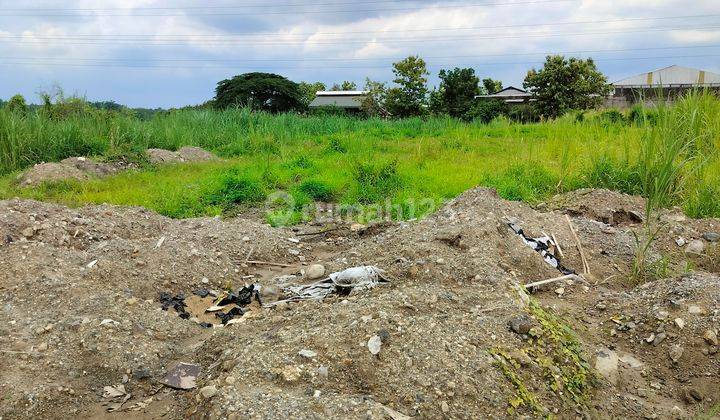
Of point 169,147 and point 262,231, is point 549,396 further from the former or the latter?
point 169,147

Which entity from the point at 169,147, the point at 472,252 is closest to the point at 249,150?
the point at 169,147

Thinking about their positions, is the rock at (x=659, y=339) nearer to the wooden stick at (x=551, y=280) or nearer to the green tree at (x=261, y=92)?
the wooden stick at (x=551, y=280)

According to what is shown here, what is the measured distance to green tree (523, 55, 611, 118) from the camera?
2477cm

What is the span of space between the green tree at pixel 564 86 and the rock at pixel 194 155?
56.4 feet

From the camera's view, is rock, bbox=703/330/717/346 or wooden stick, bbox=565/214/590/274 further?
wooden stick, bbox=565/214/590/274

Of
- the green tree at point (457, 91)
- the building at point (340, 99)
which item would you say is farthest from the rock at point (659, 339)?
the building at point (340, 99)

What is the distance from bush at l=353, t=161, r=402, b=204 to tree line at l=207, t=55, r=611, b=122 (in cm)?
1465

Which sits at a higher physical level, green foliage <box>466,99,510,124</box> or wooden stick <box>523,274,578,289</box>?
green foliage <box>466,99,510,124</box>

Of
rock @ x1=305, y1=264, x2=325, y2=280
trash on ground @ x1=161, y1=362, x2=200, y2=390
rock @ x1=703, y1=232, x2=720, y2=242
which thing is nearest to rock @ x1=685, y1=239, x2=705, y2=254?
rock @ x1=703, y1=232, x2=720, y2=242

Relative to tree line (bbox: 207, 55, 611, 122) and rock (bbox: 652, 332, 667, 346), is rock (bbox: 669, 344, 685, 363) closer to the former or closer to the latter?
rock (bbox: 652, 332, 667, 346)

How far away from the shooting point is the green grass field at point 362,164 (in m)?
5.89

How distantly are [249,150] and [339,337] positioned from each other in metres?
9.74

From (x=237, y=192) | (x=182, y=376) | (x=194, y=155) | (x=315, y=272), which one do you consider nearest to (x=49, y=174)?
(x=194, y=155)

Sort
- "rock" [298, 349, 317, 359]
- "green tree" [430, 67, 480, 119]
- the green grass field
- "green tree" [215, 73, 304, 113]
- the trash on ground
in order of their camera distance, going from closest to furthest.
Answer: "rock" [298, 349, 317, 359], the trash on ground, the green grass field, "green tree" [430, 67, 480, 119], "green tree" [215, 73, 304, 113]
